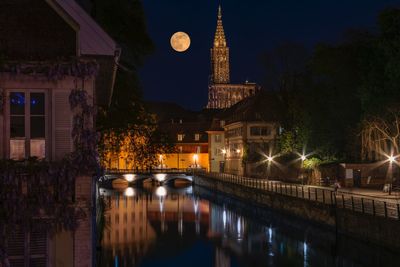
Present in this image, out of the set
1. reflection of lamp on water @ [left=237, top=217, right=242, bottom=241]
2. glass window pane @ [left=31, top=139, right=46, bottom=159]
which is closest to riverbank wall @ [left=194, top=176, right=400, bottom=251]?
reflection of lamp on water @ [left=237, top=217, right=242, bottom=241]

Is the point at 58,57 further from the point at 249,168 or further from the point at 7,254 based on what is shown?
the point at 249,168

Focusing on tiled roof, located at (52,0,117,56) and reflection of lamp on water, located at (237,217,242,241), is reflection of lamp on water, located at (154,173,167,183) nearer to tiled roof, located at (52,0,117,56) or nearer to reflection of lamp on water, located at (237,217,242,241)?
reflection of lamp on water, located at (237,217,242,241)

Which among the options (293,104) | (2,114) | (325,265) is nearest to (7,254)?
(2,114)

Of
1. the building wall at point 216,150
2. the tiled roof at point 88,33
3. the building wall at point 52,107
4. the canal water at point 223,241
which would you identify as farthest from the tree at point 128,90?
the building wall at point 216,150

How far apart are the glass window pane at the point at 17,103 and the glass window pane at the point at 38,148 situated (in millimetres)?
602

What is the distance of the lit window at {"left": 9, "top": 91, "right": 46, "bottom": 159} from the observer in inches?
418

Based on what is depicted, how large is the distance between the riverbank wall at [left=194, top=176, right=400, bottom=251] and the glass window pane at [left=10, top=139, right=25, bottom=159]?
17.5 metres

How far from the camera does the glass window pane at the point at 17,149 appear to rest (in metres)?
10.6

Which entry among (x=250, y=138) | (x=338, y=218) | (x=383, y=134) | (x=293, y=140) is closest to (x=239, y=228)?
(x=338, y=218)

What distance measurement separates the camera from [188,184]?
311ft

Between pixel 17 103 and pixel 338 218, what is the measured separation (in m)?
23.0

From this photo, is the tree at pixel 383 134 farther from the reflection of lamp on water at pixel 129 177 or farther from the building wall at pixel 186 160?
the building wall at pixel 186 160

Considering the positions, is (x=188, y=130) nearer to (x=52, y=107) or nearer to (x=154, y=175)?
(x=154, y=175)

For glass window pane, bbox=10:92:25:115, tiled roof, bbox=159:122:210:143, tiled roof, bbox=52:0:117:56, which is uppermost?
tiled roof, bbox=159:122:210:143
